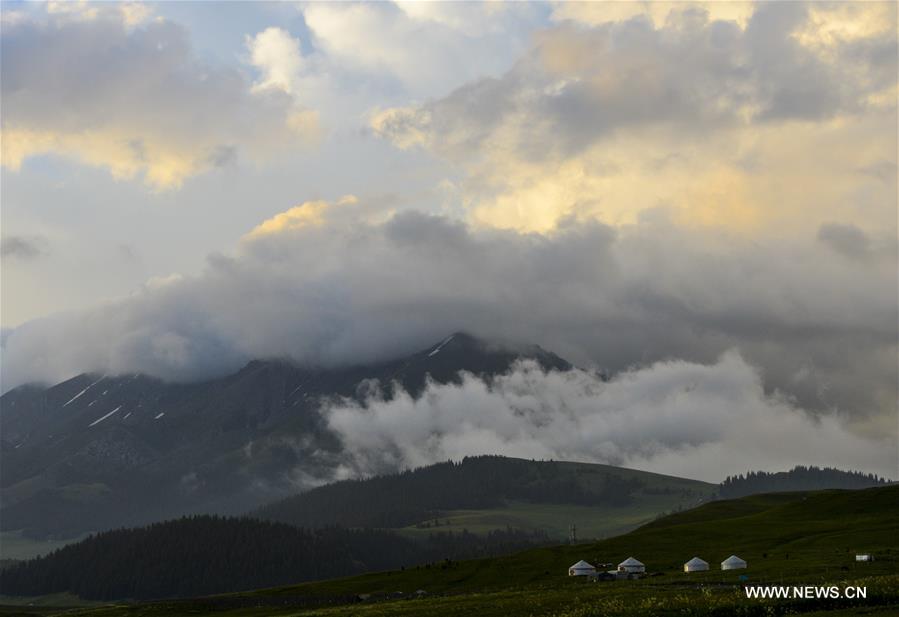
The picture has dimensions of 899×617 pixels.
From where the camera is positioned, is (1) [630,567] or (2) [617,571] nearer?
(2) [617,571]

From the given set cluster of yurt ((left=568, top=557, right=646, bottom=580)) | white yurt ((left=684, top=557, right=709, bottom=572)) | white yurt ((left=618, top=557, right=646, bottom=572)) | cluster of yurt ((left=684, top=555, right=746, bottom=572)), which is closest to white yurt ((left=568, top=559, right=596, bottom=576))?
cluster of yurt ((left=568, top=557, right=646, bottom=580))

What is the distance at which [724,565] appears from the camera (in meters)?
163

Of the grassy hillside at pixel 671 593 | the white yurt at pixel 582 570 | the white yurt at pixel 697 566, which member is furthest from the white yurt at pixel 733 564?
the white yurt at pixel 582 570

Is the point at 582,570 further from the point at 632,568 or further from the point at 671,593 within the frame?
the point at 671,593

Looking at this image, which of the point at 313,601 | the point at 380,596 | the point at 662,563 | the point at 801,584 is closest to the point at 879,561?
the point at 801,584

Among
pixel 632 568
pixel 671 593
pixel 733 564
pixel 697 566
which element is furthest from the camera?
pixel 632 568

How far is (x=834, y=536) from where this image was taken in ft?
655

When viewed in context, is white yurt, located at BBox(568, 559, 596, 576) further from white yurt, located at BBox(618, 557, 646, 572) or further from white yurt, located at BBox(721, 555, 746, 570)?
white yurt, located at BBox(721, 555, 746, 570)

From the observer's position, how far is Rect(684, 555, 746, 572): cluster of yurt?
6406 inches

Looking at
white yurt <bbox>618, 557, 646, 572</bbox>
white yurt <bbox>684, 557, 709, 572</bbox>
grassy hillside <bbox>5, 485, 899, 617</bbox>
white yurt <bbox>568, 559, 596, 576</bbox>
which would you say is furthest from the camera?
white yurt <bbox>568, 559, 596, 576</bbox>

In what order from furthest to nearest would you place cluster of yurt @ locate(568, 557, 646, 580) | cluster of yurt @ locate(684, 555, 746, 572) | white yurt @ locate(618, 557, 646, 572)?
1. white yurt @ locate(618, 557, 646, 572)
2. cluster of yurt @ locate(568, 557, 646, 580)
3. cluster of yurt @ locate(684, 555, 746, 572)

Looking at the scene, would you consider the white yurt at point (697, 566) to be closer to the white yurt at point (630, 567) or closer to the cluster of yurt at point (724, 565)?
the cluster of yurt at point (724, 565)

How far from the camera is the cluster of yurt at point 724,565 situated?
163 m

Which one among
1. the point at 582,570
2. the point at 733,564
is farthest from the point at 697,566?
the point at 582,570
